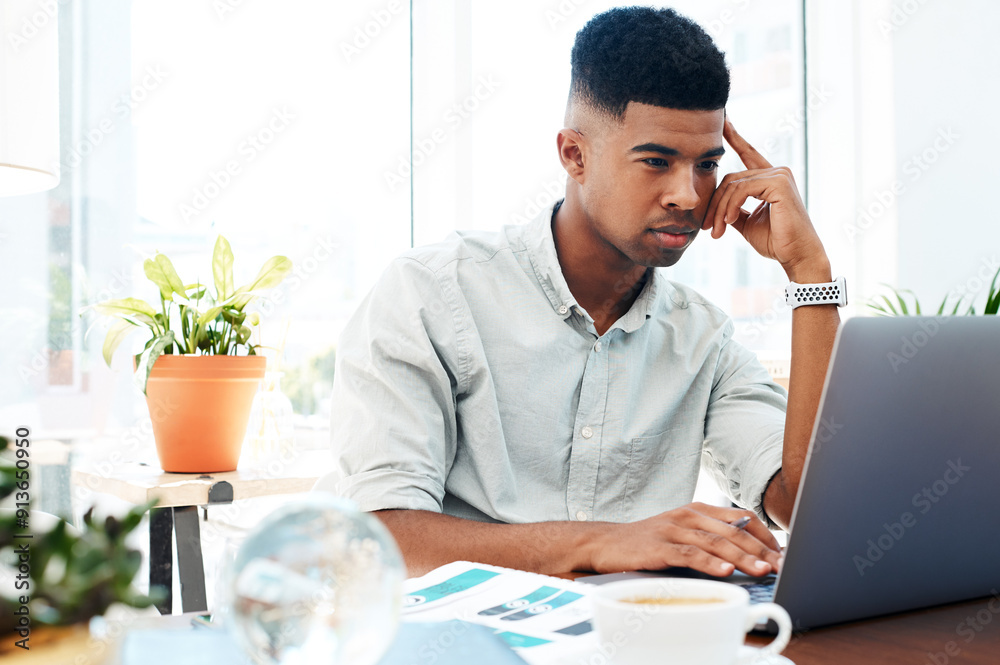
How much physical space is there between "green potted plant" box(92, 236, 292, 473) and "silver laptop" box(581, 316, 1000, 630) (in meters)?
1.27

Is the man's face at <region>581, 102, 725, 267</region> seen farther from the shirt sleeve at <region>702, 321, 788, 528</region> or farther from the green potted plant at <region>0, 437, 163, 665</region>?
the green potted plant at <region>0, 437, 163, 665</region>

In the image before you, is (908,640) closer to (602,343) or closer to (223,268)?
(602,343)

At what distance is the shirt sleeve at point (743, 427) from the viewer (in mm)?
1280

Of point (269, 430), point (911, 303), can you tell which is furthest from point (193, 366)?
point (911, 303)

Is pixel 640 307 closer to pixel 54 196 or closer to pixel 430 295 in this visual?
pixel 430 295

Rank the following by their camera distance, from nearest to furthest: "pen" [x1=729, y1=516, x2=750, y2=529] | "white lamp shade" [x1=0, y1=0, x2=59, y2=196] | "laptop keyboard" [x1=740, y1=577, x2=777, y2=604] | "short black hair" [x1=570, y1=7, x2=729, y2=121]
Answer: "laptop keyboard" [x1=740, y1=577, x2=777, y2=604], "pen" [x1=729, y1=516, x2=750, y2=529], "white lamp shade" [x1=0, y1=0, x2=59, y2=196], "short black hair" [x1=570, y1=7, x2=729, y2=121]

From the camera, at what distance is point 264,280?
5.66ft

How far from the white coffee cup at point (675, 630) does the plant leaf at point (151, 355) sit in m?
1.38

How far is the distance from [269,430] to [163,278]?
0.45 meters

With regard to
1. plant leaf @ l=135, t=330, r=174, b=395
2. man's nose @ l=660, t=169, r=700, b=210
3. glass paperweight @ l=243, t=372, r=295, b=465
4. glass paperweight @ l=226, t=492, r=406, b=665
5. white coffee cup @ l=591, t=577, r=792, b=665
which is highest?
man's nose @ l=660, t=169, r=700, b=210

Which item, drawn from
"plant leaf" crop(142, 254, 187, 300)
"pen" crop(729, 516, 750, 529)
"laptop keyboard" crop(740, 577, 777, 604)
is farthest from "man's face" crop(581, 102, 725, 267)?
"plant leaf" crop(142, 254, 187, 300)

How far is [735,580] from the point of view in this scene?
0.76 m

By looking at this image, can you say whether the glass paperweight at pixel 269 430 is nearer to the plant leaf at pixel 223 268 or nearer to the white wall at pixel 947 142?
the plant leaf at pixel 223 268

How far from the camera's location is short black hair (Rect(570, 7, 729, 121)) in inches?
51.3
